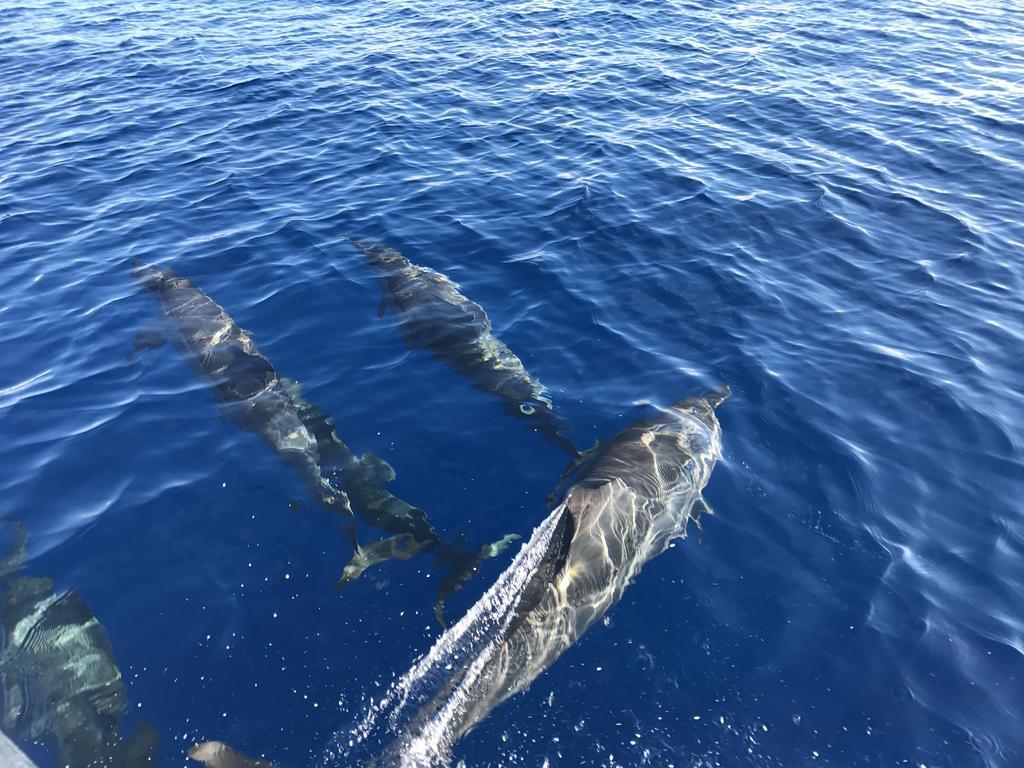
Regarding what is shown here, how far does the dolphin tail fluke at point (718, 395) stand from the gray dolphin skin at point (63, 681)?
8222mm

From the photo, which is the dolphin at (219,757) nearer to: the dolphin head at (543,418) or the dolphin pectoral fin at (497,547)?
the dolphin pectoral fin at (497,547)

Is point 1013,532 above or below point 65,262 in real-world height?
above

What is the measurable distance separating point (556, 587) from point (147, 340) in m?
9.03

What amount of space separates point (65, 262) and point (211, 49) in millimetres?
15350

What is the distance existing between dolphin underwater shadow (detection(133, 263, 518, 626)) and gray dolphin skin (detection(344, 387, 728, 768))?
2.17 feet

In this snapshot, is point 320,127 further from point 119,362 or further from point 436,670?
point 436,670

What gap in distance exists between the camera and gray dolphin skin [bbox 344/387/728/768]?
6.73 meters

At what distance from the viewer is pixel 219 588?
26.9 ft

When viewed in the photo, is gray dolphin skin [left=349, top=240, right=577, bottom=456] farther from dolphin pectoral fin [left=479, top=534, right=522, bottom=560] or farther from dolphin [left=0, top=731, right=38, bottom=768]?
dolphin [left=0, top=731, right=38, bottom=768]

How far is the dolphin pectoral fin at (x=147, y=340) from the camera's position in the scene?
12.3 meters

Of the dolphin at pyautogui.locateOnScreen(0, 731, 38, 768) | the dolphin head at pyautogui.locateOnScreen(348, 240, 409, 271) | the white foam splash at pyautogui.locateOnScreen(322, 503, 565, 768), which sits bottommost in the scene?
the dolphin head at pyautogui.locateOnScreen(348, 240, 409, 271)

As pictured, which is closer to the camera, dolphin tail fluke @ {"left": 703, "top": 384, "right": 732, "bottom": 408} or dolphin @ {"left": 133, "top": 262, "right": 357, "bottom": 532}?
dolphin @ {"left": 133, "top": 262, "right": 357, "bottom": 532}

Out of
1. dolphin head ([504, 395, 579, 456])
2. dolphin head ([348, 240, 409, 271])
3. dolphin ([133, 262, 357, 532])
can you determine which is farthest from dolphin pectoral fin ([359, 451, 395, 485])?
dolphin head ([348, 240, 409, 271])

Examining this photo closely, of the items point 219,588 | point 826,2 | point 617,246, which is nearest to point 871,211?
point 617,246
